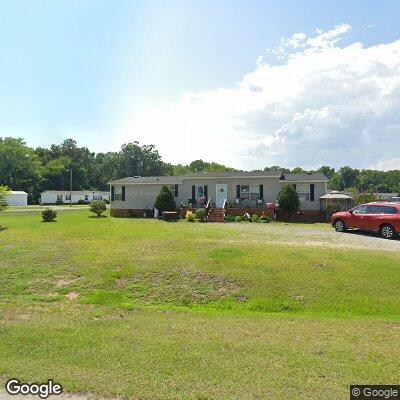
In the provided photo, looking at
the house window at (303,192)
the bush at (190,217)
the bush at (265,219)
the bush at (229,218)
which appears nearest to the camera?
the bush at (265,219)

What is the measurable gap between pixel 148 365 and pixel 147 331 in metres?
1.66

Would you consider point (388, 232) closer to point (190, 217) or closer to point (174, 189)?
point (190, 217)

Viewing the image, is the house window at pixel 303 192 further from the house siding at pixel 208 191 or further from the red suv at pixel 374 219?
the red suv at pixel 374 219

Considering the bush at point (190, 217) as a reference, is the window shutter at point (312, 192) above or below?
above

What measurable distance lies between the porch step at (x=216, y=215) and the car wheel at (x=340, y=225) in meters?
8.94

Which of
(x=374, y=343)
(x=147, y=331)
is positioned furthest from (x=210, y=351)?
(x=374, y=343)

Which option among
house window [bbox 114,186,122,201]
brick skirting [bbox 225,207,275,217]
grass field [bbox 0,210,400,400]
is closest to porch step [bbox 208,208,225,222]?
brick skirting [bbox 225,207,275,217]

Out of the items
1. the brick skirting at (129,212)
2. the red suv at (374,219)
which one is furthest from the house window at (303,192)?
the brick skirting at (129,212)

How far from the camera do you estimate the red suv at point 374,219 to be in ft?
58.0

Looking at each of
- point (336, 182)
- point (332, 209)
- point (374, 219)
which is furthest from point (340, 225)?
point (336, 182)

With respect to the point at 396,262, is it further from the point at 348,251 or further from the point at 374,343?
the point at 374,343

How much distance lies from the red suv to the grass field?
3731 millimetres

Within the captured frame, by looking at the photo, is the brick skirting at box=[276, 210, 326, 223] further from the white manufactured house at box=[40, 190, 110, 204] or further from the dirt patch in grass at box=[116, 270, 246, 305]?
the white manufactured house at box=[40, 190, 110, 204]

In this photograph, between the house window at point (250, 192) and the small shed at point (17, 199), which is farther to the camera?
the small shed at point (17, 199)
